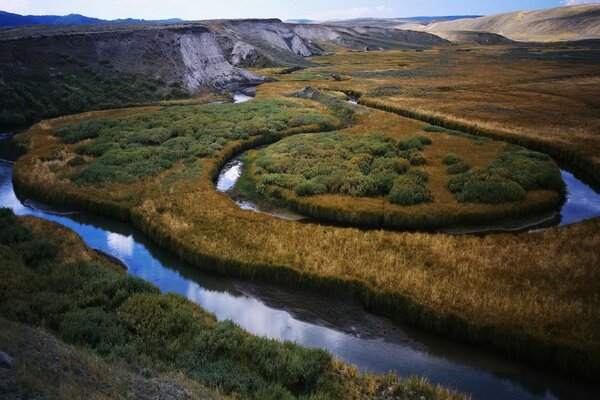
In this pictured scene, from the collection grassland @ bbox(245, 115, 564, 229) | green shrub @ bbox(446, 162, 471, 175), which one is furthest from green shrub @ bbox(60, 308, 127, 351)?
green shrub @ bbox(446, 162, 471, 175)

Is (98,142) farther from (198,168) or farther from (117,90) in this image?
(117,90)

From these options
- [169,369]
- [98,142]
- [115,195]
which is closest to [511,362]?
[169,369]

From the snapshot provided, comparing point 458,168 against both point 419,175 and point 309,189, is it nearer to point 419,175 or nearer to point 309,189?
point 419,175

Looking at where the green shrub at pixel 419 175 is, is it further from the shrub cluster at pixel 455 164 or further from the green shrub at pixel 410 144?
the green shrub at pixel 410 144

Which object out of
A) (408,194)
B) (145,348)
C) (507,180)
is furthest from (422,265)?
(507,180)

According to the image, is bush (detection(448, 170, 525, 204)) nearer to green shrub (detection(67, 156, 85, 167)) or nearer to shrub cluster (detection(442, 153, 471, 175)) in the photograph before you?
shrub cluster (detection(442, 153, 471, 175))

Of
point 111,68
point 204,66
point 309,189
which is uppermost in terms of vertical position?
point 204,66
